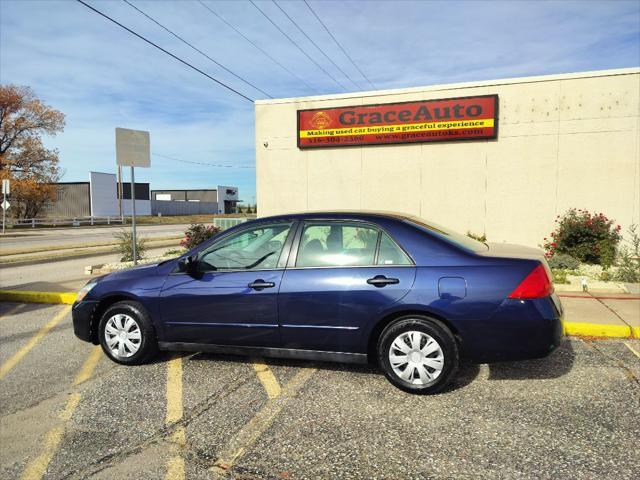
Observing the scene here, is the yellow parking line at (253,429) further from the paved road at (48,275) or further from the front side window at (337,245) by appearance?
the paved road at (48,275)

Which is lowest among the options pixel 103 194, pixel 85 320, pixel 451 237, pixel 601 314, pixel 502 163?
pixel 601 314

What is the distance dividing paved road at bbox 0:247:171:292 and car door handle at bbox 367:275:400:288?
663 cm

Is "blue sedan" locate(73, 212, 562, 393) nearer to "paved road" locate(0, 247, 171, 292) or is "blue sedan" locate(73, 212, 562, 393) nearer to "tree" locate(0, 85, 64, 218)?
"paved road" locate(0, 247, 171, 292)

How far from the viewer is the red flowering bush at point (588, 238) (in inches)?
381

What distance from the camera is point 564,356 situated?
4488 mm

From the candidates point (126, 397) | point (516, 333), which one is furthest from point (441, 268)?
point (126, 397)

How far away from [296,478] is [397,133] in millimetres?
10046

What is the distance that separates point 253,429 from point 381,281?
1478 mm

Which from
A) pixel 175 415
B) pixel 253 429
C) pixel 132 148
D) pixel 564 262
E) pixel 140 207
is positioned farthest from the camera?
pixel 140 207

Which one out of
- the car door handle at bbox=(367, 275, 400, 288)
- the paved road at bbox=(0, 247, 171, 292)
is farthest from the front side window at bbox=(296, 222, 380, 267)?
the paved road at bbox=(0, 247, 171, 292)

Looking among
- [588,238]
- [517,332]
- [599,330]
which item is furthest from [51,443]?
[588,238]

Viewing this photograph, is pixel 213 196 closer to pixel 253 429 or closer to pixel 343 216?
pixel 343 216

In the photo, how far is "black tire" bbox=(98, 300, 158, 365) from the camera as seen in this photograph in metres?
4.34

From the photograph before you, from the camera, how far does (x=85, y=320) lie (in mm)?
4559
